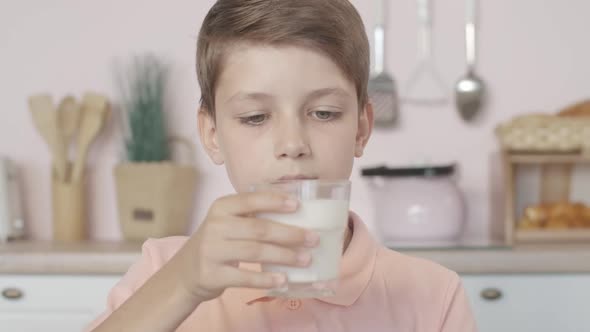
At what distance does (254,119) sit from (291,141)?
0.24 feet

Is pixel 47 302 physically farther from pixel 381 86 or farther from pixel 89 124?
pixel 381 86

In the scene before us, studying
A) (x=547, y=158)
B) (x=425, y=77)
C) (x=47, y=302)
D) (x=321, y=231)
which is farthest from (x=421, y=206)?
(x=321, y=231)

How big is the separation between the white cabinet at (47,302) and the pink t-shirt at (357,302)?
1000 millimetres

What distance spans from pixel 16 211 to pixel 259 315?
5.63 feet

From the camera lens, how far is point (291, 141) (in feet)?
2.95

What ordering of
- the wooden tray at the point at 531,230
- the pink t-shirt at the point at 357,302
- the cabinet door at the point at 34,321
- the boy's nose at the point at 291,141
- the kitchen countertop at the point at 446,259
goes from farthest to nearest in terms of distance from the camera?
the wooden tray at the point at 531,230, the cabinet door at the point at 34,321, the kitchen countertop at the point at 446,259, the pink t-shirt at the point at 357,302, the boy's nose at the point at 291,141

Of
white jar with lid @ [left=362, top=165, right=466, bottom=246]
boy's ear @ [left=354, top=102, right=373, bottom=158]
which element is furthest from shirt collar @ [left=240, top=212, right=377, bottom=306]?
white jar with lid @ [left=362, top=165, right=466, bottom=246]

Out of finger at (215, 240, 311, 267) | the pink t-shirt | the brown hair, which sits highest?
the brown hair

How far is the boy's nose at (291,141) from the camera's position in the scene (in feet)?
2.95

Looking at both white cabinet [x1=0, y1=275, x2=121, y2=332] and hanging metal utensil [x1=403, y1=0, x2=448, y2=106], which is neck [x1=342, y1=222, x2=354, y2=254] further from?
hanging metal utensil [x1=403, y1=0, x2=448, y2=106]

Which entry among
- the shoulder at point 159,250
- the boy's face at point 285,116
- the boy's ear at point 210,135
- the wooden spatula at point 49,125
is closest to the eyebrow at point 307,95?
the boy's face at point 285,116

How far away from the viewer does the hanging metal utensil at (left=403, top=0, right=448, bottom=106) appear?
2545 millimetres

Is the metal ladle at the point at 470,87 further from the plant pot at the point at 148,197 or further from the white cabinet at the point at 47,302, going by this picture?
the white cabinet at the point at 47,302

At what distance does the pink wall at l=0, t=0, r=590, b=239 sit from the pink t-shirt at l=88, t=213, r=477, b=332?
1375 millimetres
